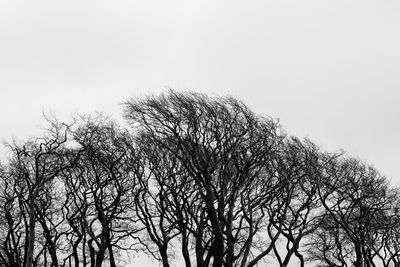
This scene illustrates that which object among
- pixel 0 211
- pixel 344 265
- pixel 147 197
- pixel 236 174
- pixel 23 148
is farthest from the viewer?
pixel 344 265

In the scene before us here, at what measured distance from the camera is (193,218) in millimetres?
28047

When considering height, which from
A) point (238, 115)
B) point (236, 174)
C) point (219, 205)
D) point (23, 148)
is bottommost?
point (219, 205)

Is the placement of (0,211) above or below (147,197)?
above

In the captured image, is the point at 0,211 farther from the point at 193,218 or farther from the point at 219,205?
the point at 219,205

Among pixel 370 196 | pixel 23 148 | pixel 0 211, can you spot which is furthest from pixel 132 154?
pixel 370 196

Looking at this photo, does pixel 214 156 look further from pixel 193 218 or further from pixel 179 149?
pixel 193 218

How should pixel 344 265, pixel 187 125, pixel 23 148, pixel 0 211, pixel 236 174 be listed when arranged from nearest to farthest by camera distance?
pixel 187 125 < pixel 236 174 < pixel 23 148 < pixel 0 211 < pixel 344 265

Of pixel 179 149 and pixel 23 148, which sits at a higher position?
pixel 23 148

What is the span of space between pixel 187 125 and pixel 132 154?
516 centimetres

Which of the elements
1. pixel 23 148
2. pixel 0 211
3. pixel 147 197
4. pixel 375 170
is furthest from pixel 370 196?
pixel 0 211

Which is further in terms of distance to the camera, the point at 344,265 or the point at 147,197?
the point at 344,265

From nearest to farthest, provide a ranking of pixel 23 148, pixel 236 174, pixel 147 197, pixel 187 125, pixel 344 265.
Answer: pixel 187 125 < pixel 236 174 < pixel 23 148 < pixel 147 197 < pixel 344 265

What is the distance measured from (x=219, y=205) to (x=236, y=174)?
2.09 meters

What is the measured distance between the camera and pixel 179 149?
25125 mm
